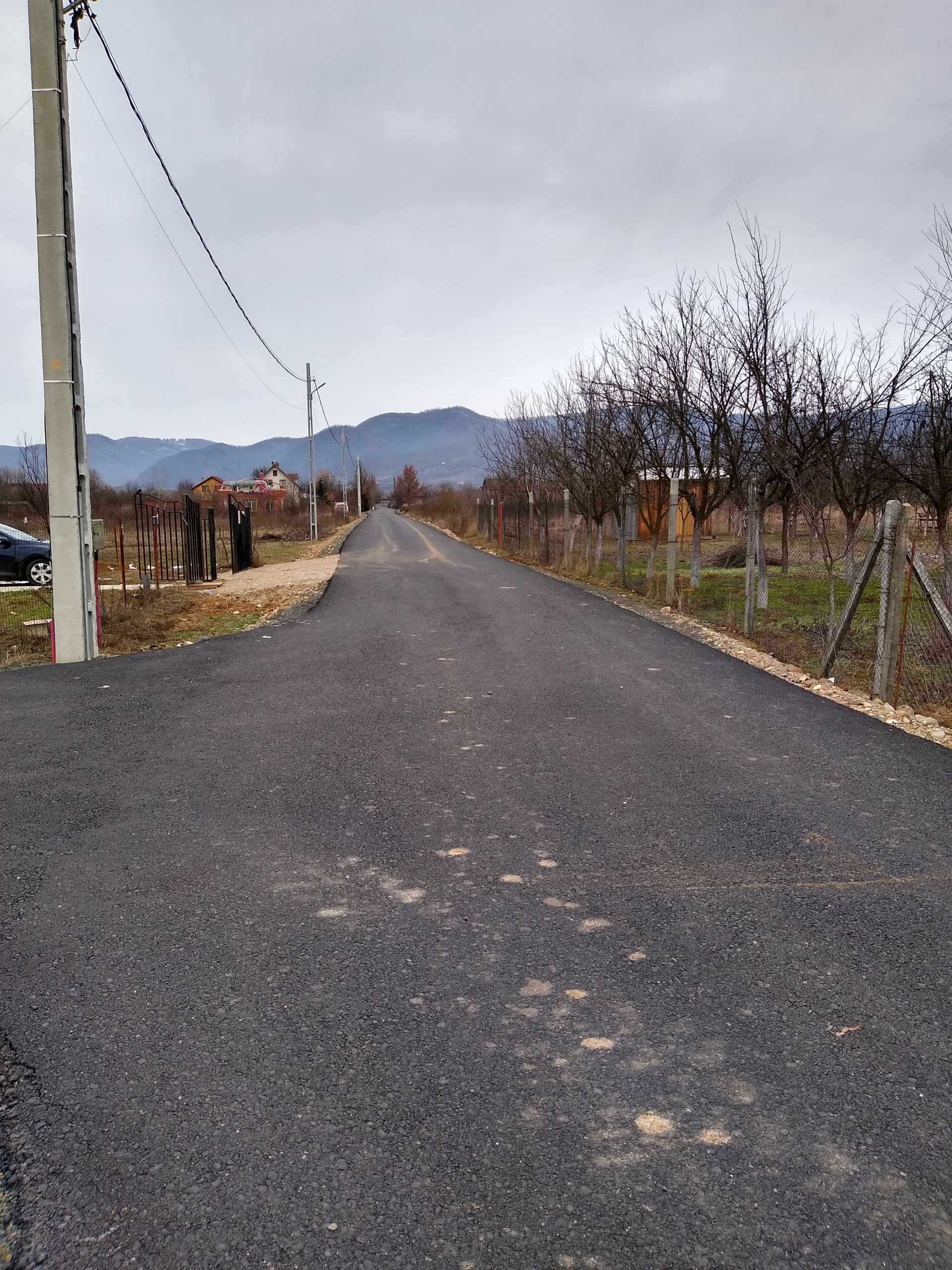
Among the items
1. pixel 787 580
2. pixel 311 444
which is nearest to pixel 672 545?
pixel 787 580

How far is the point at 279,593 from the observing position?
16594mm

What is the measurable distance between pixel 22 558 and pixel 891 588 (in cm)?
1854

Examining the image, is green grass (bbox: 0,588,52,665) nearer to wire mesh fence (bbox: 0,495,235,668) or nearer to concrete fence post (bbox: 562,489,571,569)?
wire mesh fence (bbox: 0,495,235,668)

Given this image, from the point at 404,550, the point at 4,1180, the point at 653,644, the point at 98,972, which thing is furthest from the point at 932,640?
the point at 404,550

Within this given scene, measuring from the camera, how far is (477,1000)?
9.16 ft

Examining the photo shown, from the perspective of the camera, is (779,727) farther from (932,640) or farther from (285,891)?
(932,640)

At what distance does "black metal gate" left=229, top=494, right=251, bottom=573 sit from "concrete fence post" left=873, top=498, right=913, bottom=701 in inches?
669

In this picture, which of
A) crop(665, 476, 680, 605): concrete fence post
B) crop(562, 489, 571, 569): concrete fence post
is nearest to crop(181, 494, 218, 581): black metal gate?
crop(562, 489, 571, 569): concrete fence post

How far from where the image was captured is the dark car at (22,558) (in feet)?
64.3

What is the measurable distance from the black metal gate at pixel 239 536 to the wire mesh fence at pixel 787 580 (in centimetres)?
819

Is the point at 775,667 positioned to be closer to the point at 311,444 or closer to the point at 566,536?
the point at 566,536

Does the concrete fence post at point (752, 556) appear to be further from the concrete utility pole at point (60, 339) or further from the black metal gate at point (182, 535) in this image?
the black metal gate at point (182, 535)

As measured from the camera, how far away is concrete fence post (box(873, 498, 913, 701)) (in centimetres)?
713

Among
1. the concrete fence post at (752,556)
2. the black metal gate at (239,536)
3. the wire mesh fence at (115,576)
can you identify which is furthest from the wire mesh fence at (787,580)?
the black metal gate at (239,536)
